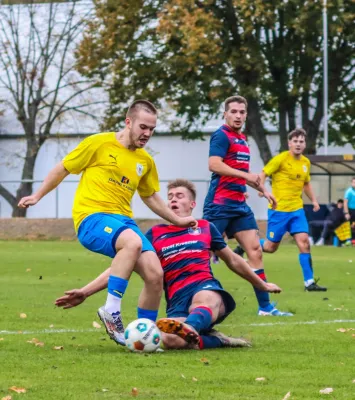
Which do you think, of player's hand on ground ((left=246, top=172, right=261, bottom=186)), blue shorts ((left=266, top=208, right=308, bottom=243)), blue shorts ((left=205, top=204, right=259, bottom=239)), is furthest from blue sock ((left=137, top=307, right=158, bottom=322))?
blue shorts ((left=266, top=208, right=308, bottom=243))

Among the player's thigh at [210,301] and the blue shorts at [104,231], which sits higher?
the blue shorts at [104,231]

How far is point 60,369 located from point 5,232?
1132 inches

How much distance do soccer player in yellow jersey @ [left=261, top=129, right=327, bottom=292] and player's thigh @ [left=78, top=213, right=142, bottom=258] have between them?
646 cm

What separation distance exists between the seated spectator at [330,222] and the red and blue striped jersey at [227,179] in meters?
19.2

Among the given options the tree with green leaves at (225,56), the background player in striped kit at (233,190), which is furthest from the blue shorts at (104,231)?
the tree with green leaves at (225,56)

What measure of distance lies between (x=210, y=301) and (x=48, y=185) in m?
1.54

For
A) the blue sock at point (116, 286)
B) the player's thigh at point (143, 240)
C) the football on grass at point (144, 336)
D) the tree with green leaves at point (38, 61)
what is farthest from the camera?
the tree with green leaves at point (38, 61)

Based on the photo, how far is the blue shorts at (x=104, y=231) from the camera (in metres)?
8.69

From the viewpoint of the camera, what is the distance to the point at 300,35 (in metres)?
36.4

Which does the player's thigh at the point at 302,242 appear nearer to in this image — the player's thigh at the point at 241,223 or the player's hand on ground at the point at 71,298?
the player's thigh at the point at 241,223

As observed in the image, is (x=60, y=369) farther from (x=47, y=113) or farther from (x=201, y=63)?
(x=47, y=113)

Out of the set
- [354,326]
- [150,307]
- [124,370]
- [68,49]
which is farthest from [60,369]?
[68,49]

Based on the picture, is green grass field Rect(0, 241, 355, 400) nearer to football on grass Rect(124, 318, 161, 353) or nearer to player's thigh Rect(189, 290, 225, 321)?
football on grass Rect(124, 318, 161, 353)

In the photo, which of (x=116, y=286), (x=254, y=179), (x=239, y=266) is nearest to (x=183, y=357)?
(x=116, y=286)
